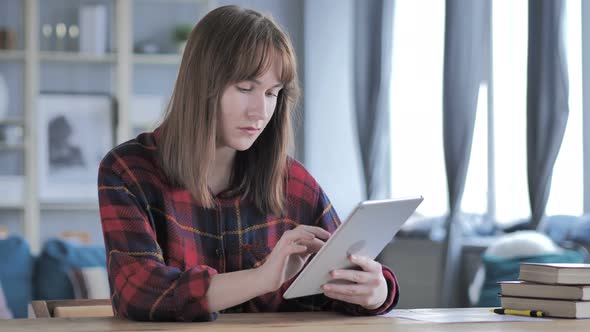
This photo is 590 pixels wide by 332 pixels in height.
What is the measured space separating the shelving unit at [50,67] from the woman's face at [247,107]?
4.36 meters

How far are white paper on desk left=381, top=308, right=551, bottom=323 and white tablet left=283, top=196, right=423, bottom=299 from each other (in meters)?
0.16

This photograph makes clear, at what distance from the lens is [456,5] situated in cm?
470

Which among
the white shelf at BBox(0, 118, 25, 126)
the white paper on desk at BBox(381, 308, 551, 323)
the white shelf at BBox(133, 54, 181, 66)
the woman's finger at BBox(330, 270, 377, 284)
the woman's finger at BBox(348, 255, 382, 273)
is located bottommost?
the white paper on desk at BBox(381, 308, 551, 323)

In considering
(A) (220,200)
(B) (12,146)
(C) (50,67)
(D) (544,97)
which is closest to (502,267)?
(D) (544,97)

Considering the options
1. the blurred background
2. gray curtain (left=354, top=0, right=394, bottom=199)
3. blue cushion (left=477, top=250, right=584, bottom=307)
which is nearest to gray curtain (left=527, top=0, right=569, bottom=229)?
the blurred background

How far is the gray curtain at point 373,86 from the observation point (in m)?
5.25

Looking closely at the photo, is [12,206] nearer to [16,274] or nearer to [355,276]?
[16,274]

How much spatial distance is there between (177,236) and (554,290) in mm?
767

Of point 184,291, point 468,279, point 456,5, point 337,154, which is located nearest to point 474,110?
point 456,5

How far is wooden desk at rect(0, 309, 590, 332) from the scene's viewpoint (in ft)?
5.50

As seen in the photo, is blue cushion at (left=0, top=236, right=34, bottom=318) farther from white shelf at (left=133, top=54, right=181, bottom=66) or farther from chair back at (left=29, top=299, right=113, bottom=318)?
chair back at (left=29, top=299, right=113, bottom=318)

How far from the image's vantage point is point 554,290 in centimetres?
193

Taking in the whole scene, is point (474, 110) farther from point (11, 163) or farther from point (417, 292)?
point (11, 163)

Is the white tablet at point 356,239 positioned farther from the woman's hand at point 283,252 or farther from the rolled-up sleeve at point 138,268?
the rolled-up sleeve at point 138,268
